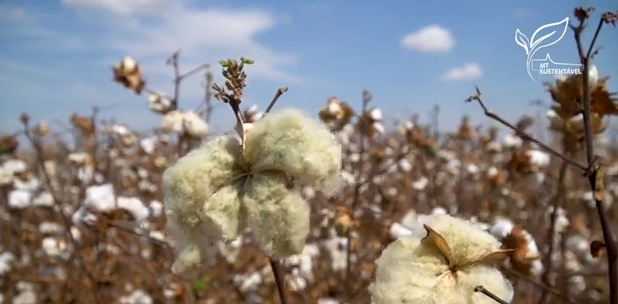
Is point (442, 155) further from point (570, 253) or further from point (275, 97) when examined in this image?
point (275, 97)

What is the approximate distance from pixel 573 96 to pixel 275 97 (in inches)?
29.7

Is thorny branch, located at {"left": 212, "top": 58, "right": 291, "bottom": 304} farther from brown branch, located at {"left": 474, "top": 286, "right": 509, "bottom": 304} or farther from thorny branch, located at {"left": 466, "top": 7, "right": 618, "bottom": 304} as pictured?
thorny branch, located at {"left": 466, "top": 7, "right": 618, "bottom": 304}

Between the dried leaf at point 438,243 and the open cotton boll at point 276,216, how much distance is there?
0.15 meters

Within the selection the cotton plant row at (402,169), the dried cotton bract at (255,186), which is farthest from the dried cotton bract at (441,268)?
the cotton plant row at (402,169)

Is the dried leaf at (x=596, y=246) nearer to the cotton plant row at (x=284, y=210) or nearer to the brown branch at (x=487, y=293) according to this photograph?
the cotton plant row at (x=284, y=210)

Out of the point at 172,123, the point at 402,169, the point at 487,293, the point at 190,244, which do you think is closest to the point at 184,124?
the point at 172,123

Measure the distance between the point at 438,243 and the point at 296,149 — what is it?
0.20 meters

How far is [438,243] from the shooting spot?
780mm

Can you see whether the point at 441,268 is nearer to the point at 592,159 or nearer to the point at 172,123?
the point at 592,159

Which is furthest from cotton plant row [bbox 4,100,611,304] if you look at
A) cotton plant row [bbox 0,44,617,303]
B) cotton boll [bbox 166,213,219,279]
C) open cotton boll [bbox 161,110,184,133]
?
cotton boll [bbox 166,213,219,279]

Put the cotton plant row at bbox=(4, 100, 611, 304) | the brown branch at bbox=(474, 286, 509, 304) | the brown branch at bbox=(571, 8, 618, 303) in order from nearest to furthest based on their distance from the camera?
1. the brown branch at bbox=(474, 286, 509, 304)
2. the brown branch at bbox=(571, 8, 618, 303)
3. the cotton plant row at bbox=(4, 100, 611, 304)

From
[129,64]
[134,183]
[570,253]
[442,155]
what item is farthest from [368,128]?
[442,155]

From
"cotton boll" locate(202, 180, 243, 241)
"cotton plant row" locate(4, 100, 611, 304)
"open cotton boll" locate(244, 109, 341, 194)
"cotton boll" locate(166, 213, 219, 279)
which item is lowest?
"cotton plant row" locate(4, 100, 611, 304)

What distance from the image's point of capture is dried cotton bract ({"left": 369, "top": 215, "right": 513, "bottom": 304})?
29.6 inches
